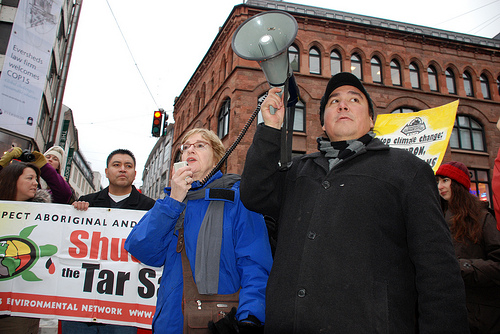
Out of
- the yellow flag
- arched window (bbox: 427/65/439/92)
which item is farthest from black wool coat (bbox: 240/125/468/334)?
arched window (bbox: 427/65/439/92)

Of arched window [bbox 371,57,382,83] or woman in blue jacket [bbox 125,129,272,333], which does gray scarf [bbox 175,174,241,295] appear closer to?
woman in blue jacket [bbox 125,129,272,333]

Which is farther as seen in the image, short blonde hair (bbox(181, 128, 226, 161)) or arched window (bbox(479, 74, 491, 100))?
arched window (bbox(479, 74, 491, 100))

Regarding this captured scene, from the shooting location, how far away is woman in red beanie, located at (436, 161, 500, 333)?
273cm

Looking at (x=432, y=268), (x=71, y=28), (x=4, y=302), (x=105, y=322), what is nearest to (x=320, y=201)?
(x=432, y=268)

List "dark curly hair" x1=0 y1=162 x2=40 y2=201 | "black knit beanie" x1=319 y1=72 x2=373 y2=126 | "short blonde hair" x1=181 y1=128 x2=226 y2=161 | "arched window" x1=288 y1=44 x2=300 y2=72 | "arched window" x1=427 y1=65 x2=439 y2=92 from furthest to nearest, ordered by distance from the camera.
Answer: "arched window" x1=427 y1=65 x2=439 y2=92 → "arched window" x1=288 y1=44 x2=300 y2=72 → "dark curly hair" x1=0 y1=162 x2=40 y2=201 → "short blonde hair" x1=181 y1=128 x2=226 y2=161 → "black knit beanie" x1=319 y1=72 x2=373 y2=126

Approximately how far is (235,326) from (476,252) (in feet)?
8.37

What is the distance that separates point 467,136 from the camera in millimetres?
18531

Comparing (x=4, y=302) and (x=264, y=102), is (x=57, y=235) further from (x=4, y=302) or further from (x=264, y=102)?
(x=264, y=102)

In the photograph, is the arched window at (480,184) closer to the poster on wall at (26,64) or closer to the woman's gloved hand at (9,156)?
the woman's gloved hand at (9,156)

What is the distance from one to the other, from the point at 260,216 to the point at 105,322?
2672mm

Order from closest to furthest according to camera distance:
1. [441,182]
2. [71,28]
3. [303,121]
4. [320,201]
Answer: [320,201]
[441,182]
[303,121]
[71,28]

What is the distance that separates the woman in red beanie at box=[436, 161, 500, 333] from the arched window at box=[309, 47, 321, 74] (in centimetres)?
1530

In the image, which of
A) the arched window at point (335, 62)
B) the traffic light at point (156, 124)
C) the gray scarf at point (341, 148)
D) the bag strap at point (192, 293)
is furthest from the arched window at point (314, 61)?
the bag strap at point (192, 293)

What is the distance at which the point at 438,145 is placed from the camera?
552cm
